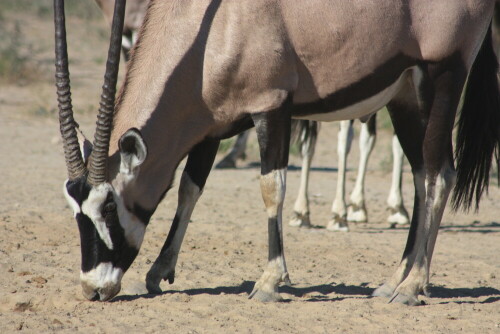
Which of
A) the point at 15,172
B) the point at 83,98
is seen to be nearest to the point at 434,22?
the point at 15,172

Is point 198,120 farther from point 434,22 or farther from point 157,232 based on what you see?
point 157,232

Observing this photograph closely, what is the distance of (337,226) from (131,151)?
4.46 meters

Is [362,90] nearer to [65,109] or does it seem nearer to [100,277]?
[65,109]

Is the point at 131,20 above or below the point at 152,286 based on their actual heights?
above

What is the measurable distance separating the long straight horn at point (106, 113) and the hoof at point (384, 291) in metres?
2.18

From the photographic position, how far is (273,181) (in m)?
6.03

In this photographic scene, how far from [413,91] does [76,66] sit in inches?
632

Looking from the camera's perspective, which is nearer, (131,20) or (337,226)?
(337,226)

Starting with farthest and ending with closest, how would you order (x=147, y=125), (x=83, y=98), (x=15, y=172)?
(x=83, y=98) < (x=15, y=172) < (x=147, y=125)

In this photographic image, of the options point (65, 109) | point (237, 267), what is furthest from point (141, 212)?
point (237, 267)

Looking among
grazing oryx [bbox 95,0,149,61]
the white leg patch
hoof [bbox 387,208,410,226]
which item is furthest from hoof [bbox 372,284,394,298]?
grazing oryx [bbox 95,0,149,61]

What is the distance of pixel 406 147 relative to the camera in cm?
696

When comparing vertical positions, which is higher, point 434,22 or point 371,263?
point 434,22

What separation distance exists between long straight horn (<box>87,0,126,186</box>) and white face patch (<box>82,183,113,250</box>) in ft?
0.16
